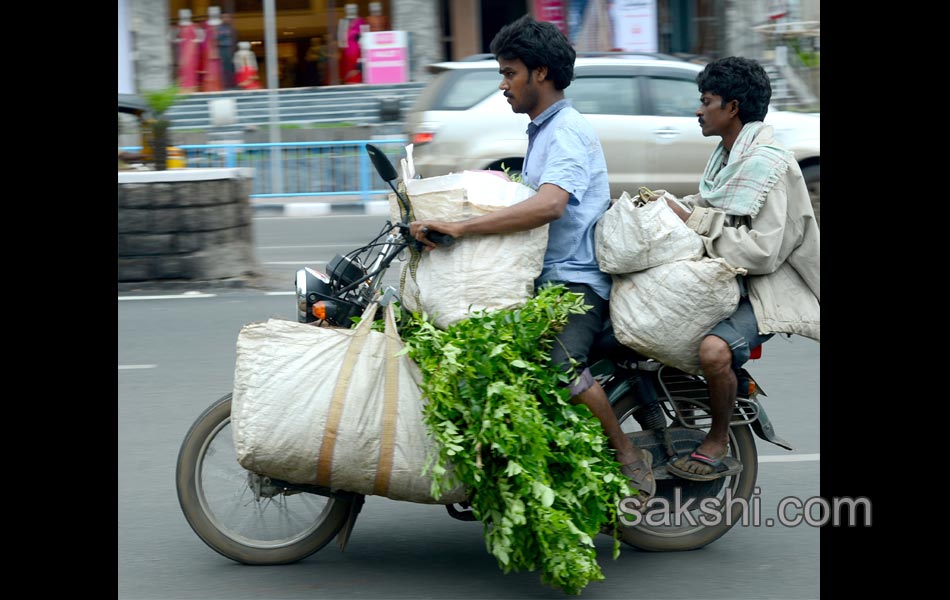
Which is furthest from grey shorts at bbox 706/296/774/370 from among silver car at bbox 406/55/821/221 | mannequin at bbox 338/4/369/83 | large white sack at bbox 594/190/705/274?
mannequin at bbox 338/4/369/83

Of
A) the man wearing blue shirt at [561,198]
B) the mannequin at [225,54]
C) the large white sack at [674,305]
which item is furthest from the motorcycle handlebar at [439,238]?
the mannequin at [225,54]

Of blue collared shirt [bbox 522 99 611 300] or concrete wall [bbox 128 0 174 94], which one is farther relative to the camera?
concrete wall [bbox 128 0 174 94]

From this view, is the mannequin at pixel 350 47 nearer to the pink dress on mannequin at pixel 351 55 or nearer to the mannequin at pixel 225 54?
the pink dress on mannequin at pixel 351 55

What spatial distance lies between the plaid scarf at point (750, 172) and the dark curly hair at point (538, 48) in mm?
628

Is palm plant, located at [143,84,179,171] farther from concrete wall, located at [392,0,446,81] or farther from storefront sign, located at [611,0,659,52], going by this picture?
storefront sign, located at [611,0,659,52]

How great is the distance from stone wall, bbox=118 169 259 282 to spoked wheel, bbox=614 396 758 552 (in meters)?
6.11

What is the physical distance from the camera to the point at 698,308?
3807 mm

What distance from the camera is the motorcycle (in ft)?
13.0

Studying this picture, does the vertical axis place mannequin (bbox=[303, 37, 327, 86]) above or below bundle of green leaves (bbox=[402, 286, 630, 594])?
above

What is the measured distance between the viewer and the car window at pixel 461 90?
1119 centimetres
